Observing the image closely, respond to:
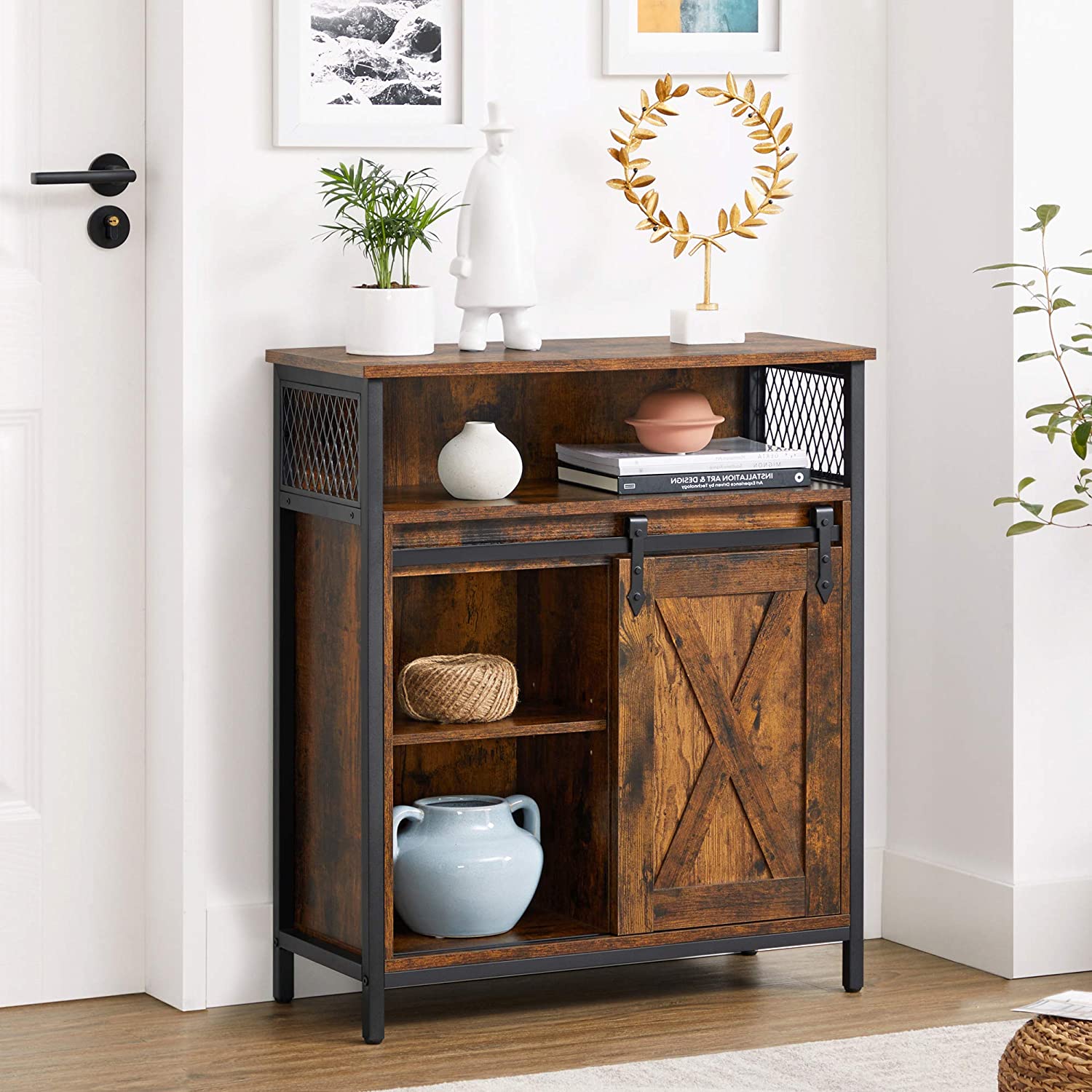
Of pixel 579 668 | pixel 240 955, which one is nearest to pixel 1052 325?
pixel 579 668

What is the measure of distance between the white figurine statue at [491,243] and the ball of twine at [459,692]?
1.61ft

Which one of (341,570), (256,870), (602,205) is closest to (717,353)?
(602,205)

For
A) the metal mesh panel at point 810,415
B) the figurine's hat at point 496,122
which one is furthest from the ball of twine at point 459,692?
the figurine's hat at point 496,122

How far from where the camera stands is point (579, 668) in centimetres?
316

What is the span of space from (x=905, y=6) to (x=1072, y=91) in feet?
1.19

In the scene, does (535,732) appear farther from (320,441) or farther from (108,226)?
(108,226)

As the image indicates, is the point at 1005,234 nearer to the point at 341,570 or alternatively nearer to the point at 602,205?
the point at 602,205

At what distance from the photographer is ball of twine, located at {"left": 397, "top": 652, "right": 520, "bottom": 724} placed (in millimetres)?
3051

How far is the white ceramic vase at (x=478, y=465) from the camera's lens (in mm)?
3014

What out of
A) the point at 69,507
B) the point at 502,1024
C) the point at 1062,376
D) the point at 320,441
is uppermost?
the point at 1062,376

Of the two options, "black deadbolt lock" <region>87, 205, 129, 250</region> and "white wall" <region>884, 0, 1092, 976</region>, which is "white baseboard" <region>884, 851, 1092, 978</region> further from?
"black deadbolt lock" <region>87, 205, 129, 250</region>

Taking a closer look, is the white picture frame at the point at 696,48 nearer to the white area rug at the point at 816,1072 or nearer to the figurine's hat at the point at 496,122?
the figurine's hat at the point at 496,122

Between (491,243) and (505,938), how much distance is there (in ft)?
3.44

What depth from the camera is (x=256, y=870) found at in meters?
3.23
